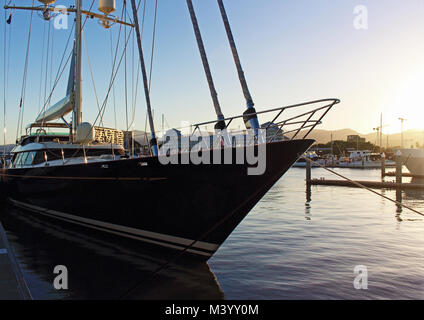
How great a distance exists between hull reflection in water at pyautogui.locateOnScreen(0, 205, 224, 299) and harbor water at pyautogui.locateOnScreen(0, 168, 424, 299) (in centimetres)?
2

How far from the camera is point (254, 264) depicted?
8.41m

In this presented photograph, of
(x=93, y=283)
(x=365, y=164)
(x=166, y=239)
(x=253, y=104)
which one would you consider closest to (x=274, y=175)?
(x=253, y=104)

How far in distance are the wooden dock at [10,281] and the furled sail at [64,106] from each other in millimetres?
7929

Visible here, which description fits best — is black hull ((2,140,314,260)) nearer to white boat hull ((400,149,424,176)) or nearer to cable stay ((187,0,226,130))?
cable stay ((187,0,226,130))

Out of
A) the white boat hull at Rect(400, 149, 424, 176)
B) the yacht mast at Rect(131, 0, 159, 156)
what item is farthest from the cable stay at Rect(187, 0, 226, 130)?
the white boat hull at Rect(400, 149, 424, 176)

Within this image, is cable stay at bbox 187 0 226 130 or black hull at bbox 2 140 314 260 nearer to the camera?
black hull at bbox 2 140 314 260

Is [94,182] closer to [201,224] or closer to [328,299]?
[201,224]

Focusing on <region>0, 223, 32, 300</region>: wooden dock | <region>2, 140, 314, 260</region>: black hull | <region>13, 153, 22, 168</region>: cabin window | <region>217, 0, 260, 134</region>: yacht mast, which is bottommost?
<region>0, 223, 32, 300</region>: wooden dock

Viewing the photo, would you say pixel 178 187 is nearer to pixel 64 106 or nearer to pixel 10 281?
pixel 10 281

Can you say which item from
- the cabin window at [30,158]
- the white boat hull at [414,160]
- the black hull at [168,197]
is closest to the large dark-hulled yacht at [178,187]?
the black hull at [168,197]

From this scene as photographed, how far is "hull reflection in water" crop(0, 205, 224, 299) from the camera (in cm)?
654

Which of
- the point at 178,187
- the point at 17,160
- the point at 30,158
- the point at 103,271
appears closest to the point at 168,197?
the point at 178,187

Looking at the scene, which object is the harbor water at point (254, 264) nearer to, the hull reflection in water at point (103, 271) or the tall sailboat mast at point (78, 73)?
the hull reflection in water at point (103, 271)
